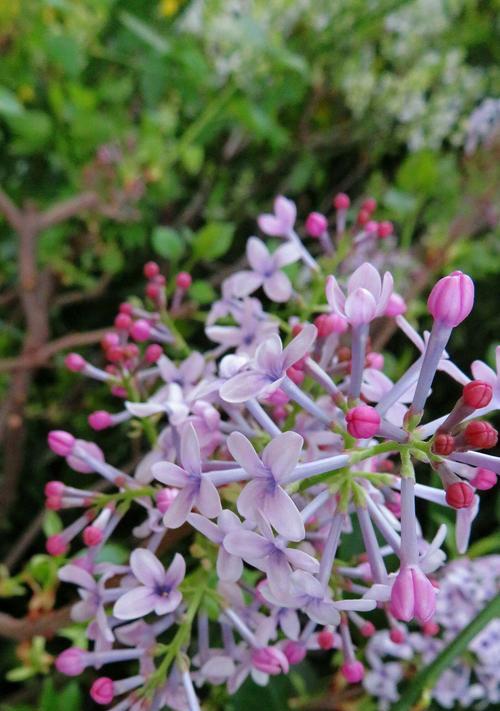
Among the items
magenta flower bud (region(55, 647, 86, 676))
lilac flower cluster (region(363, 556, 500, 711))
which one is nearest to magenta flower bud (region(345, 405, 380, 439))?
magenta flower bud (region(55, 647, 86, 676))

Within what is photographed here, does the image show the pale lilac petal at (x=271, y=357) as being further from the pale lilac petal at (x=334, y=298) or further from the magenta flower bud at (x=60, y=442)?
the magenta flower bud at (x=60, y=442)

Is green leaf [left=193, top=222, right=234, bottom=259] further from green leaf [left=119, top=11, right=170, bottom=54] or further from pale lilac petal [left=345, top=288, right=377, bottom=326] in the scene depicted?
pale lilac petal [left=345, top=288, right=377, bottom=326]

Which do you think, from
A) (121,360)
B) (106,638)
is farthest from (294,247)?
(106,638)

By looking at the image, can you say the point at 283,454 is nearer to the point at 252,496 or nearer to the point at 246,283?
the point at 252,496

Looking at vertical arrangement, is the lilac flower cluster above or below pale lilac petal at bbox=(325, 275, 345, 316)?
below

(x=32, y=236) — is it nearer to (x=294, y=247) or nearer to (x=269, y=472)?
(x=294, y=247)

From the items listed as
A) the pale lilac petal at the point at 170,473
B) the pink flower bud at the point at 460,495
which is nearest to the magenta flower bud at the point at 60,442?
the pale lilac petal at the point at 170,473
